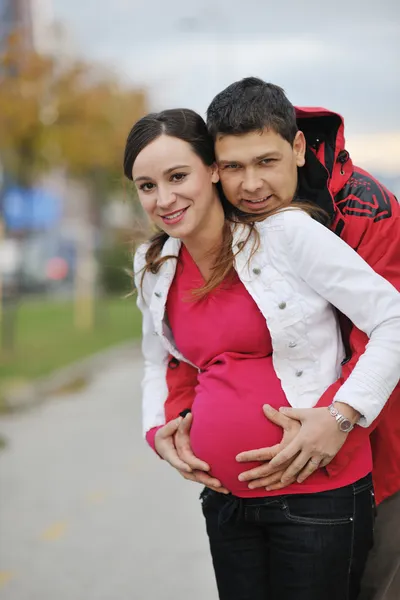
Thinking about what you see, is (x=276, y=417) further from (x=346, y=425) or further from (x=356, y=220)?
(x=356, y=220)

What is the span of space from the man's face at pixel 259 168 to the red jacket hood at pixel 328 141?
0.05m

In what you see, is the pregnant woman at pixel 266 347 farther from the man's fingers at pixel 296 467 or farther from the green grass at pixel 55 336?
the green grass at pixel 55 336

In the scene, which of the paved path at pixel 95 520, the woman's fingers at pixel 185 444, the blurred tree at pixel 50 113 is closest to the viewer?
the woman's fingers at pixel 185 444

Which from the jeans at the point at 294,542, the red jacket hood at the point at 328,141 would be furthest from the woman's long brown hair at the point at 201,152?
the jeans at the point at 294,542

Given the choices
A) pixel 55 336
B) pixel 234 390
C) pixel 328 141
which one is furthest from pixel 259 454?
pixel 55 336

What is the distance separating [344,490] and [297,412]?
0.80ft

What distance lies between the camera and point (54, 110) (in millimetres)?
15297

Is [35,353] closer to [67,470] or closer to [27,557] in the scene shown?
[67,470]

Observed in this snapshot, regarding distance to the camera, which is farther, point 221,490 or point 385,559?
point 385,559

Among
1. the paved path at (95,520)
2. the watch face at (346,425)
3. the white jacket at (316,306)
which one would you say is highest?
the white jacket at (316,306)

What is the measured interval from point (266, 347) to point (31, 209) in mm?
18268

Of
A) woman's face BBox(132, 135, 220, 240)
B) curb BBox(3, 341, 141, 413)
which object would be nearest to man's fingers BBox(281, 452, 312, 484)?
woman's face BBox(132, 135, 220, 240)

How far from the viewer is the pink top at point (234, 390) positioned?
2.31 metres

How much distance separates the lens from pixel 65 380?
1177cm
